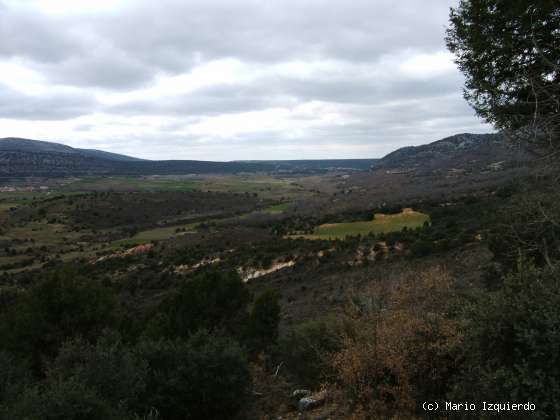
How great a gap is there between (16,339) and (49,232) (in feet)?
254

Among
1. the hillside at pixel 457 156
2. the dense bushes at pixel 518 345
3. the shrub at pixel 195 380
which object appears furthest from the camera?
the hillside at pixel 457 156

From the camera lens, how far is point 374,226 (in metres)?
54.8

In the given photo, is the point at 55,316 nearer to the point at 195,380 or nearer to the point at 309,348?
the point at 195,380

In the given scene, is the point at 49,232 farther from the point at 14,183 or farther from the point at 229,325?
the point at 14,183

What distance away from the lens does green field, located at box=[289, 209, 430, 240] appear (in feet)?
169

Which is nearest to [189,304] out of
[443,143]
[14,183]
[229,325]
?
[229,325]

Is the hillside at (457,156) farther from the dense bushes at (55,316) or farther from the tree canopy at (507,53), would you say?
the dense bushes at (55,316)

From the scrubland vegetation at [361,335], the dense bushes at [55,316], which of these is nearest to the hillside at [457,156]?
the scrubland vegetation at [361,335]

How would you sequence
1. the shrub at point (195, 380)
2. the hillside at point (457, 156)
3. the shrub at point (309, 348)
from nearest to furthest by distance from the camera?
the shrub at point (195, 380) < the shrub at point (309, 348) < the hillside at point (457, 156)

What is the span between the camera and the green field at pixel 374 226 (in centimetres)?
5159

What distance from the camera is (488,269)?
13.3 meters

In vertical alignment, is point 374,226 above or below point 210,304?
below

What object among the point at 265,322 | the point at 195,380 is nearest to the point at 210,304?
the point at 265,322

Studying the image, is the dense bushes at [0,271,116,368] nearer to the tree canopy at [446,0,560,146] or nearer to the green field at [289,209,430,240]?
the tree canopy at [446,0,560,146]
